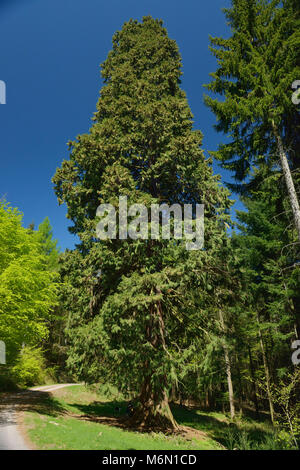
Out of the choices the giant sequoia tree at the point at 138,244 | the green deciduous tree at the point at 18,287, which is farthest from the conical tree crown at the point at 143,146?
the green deciduous tree at the point at 18,287

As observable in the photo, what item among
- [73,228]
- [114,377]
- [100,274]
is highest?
[73,228]

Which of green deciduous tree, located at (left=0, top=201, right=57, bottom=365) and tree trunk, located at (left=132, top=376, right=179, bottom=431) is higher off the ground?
green deciduous tree, located at (left=0, top=201, right=57, bottom=365)

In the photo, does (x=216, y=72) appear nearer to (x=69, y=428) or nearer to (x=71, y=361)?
(x=71, y=361)

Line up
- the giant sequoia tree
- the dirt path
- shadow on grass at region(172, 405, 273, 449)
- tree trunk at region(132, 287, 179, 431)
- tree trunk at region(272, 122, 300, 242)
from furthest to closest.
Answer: tree trunk at region(132, 287, 179, 431) < the giant sequoia tree < tree trunk at region(272, 122, 300, 242) < shadow on grass at region(172, 405, 273, 449) < the dirt path

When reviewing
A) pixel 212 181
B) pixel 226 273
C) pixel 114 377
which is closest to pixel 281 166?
pixel 212 181

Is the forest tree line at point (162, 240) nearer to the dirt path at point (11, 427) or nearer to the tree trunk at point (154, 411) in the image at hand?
the tree trunk at point (154, 411)

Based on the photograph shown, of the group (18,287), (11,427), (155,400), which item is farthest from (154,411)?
(18,287)

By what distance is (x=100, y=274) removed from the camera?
35.3 ft

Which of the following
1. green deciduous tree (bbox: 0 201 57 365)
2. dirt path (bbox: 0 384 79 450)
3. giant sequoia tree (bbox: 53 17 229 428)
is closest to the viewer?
dirt path (bbox: 0 384 79 450)

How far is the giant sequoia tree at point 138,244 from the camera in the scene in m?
8.99

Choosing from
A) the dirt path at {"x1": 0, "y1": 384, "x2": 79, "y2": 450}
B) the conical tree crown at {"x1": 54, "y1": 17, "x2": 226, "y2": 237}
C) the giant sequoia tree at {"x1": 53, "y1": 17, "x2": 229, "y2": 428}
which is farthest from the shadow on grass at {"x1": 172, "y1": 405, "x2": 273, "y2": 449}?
the conical tree crown at {"x1": 54, "y1": 17, "x2": 226, "y2": 237}

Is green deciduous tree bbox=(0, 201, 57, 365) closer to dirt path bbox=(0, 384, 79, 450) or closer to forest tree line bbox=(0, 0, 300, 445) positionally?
forest tree line bbox=(0, 0, 300, 445)

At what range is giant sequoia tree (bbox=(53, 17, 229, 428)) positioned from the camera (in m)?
8.99
